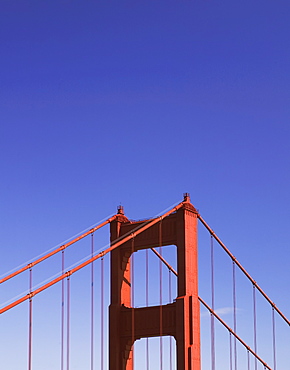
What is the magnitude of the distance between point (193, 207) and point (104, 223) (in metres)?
4.97

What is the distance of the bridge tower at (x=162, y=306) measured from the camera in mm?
56281

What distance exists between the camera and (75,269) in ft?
177

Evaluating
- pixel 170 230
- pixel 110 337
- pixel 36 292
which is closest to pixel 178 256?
pixel 170 230

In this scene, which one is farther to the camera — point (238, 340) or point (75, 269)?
point (238, 340)

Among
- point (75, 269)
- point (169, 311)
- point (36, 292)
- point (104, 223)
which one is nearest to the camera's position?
point (36, 292)

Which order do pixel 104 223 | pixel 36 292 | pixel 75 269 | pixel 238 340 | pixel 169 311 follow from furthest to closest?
pixel 238 340 < pixel 104 223 < pixel 169 311 < pixel 75 269 < pixel 36 292

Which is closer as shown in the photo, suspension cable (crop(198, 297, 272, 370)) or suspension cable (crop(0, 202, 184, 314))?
suspension cable (crop(0, 202, 184, 314))

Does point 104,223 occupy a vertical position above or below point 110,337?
above

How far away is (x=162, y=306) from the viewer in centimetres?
5788

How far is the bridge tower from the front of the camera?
185ft

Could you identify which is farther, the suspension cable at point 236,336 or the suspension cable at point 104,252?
the suspension cable at point 236,336

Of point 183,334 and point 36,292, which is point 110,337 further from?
point 36,292

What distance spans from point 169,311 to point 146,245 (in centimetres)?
400

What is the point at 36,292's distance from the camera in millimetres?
50312
